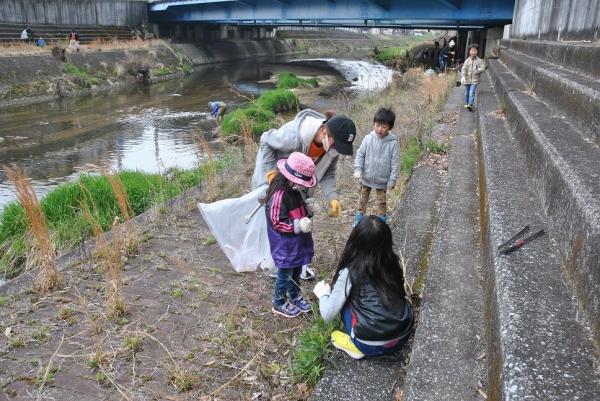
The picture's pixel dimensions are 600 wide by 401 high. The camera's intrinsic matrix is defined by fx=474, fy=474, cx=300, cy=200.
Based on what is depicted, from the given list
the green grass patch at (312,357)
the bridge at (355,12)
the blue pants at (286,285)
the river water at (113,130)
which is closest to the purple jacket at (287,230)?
the blue pants at (286,285)

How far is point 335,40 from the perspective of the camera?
175ft

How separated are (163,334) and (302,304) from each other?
3.31 feet

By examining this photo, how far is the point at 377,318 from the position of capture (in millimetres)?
2473

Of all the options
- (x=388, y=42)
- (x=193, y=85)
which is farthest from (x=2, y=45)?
(x=388, y=42)

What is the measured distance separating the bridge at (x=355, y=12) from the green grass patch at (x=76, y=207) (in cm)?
1327

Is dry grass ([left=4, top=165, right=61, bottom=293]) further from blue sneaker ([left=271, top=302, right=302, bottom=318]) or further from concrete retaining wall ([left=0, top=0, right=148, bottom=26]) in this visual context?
concrete retaining wall ([left=0, top=0, right=148, bottom=26])

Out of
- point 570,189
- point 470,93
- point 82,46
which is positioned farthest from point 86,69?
point 570,189

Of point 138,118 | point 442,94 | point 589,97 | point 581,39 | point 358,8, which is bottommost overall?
point 138,118

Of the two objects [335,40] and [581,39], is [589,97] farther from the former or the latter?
[335,40]

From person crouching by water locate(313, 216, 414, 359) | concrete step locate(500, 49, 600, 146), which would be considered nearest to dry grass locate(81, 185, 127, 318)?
person crouching by water locate(313, 216, 414, 359)

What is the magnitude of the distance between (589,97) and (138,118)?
48.8 ft

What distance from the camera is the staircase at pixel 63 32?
24.6 meters

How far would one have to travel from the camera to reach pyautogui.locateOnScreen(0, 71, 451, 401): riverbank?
2.80m

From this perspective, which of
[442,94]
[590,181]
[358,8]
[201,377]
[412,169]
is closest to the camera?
[590,181]
